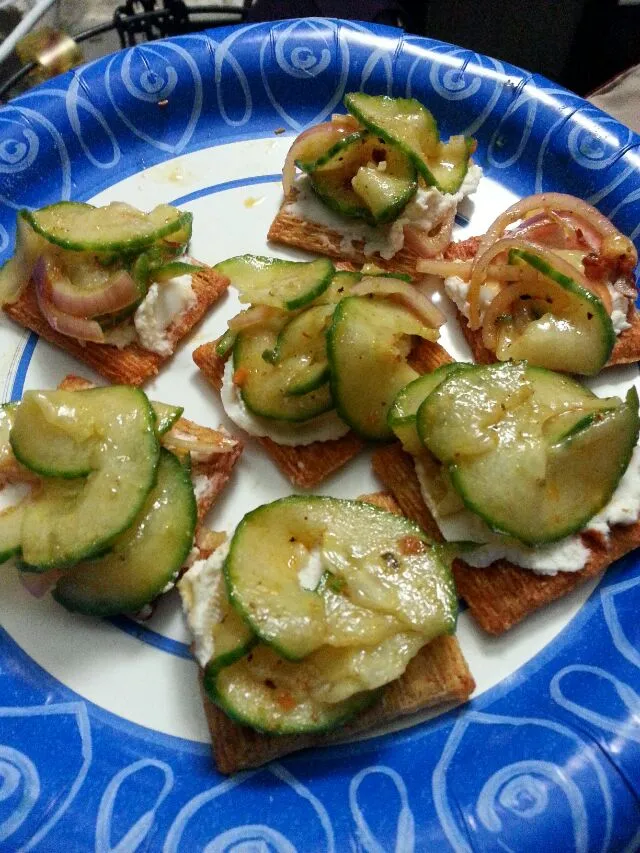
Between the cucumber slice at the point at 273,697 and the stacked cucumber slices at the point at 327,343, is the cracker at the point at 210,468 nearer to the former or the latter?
the stacked cucumber slices at the point at 327,343

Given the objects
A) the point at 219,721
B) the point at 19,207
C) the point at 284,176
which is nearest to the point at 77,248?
the point at 19,207

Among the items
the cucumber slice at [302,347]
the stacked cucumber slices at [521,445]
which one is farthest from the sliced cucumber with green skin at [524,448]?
the cucumber slice at [302,347]

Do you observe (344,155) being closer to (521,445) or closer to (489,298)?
(489,298)

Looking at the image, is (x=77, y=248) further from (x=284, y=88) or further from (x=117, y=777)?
(x=117, y=777)

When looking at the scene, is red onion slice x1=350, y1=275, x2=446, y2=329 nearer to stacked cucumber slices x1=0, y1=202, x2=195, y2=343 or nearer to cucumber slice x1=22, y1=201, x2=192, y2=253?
stacked cucumber slices x1=0, y1=202, x2=195, y2=343

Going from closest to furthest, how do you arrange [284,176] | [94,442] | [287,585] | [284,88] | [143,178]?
[287,585], [94,442], [284,176], [143,178], [284,88]

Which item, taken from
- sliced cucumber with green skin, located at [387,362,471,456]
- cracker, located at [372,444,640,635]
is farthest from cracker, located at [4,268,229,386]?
cracker, located at [372,444,640,635]
